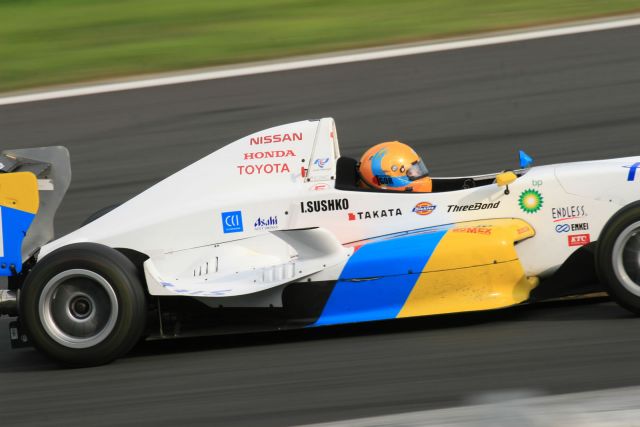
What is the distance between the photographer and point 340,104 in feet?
36.3

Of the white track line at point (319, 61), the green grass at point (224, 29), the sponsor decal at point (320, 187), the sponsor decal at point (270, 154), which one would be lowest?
the sponsor decal at point (320, 187)

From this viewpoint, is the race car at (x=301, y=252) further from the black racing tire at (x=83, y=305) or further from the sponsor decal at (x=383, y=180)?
the sponsor decal at (x=383, y=180)

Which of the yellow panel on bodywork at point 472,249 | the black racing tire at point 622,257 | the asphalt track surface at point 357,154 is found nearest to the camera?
the asphalt track surface at point 357,154

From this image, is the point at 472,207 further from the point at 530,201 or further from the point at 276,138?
the point at 276,138

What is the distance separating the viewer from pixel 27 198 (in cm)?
630

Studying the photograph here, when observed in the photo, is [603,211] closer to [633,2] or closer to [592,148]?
[592,148]

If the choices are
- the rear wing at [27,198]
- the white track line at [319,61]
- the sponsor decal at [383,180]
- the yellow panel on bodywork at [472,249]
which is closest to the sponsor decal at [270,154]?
the sponsor decal at [383,180]

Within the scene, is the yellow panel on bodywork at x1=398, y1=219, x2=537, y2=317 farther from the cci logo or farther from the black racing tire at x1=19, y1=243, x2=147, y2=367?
the black racing tire at x1=19, y1=243, x2=147, y2=367

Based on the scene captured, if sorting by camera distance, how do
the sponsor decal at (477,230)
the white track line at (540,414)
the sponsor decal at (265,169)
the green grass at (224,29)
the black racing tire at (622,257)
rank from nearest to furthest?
the white track line at (540,414) → the black racing tire at (622,257) → the sponsor decal at (477,230) → the sponsor decal at (265,169) → the green grass at (224,29)

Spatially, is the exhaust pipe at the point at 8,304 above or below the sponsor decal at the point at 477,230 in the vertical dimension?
below

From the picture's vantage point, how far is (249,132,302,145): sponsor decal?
6.51 m

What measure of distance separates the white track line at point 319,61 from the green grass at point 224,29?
321 millimetres

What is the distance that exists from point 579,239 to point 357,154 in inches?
171

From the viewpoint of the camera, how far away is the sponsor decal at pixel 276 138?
6.51 m
